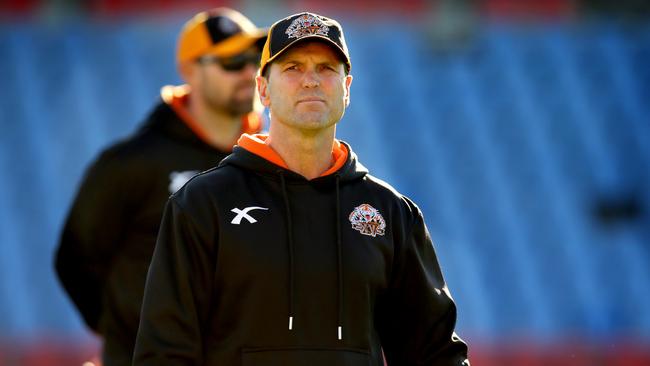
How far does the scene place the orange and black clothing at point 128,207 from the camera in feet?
15.3

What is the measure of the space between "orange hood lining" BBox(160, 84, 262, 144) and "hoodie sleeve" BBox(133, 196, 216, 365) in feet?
6.04

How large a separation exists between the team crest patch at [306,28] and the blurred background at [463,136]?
6.71m

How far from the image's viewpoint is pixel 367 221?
10.3ft

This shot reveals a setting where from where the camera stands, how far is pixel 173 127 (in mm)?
4871

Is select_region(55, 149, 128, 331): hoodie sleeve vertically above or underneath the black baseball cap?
underneath

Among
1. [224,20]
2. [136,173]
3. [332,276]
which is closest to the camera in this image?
[332,276]

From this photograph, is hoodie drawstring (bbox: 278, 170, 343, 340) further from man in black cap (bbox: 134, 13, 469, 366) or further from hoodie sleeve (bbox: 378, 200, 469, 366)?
hoodie sleeve (bbox: 378, 200, 469, 366)

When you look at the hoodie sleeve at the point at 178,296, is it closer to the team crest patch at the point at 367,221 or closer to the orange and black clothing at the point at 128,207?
the team crest patch at the point at 367,221

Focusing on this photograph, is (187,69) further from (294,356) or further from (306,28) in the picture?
(294,356)

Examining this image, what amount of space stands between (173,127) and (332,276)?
1986 mm

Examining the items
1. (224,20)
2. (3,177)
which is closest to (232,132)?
(224,20)

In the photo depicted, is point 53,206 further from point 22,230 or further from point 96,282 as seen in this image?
point 96,282

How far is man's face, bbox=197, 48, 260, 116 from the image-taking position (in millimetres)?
4977

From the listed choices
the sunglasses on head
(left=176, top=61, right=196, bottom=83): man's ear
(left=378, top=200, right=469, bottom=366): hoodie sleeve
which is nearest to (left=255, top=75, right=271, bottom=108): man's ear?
(left=378, top=200, right=469, bottom=366): hoodie sleeve
